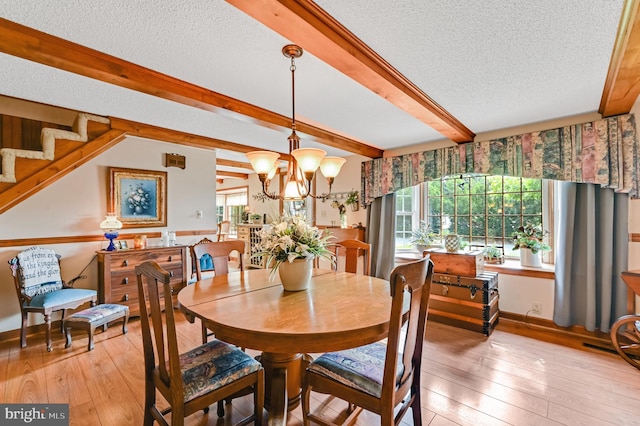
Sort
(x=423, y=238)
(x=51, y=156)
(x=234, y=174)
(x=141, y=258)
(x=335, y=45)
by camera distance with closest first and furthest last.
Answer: (x=335, y=45) < (x=51, y=156) < (x=141, y=258) < (x=423, y=238) < (x=234, y=174)

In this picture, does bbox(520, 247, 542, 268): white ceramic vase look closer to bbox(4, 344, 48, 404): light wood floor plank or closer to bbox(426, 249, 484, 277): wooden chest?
bbox(426, 249, 484, 277): wooden chest

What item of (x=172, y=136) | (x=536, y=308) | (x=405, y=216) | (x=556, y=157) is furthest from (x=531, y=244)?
(x=172, y=136)

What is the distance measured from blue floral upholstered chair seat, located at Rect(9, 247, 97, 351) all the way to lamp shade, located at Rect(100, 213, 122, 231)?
0.51 meters

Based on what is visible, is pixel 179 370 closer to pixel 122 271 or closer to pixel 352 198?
pixel 122 271

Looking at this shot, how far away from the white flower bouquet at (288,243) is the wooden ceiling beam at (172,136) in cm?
256

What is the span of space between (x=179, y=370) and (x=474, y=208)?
3902 millimetres

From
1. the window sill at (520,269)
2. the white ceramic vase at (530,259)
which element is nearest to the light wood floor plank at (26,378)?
the window sill at (520,269)

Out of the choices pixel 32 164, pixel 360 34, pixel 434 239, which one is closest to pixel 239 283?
pixel 360 34

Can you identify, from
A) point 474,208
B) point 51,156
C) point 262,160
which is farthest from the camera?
point 474,208

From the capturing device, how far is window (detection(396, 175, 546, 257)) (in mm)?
3600

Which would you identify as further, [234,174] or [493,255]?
[234,174]

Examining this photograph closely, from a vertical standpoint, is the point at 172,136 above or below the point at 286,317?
above

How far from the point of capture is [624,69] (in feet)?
6.10

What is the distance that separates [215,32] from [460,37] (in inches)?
55.0
